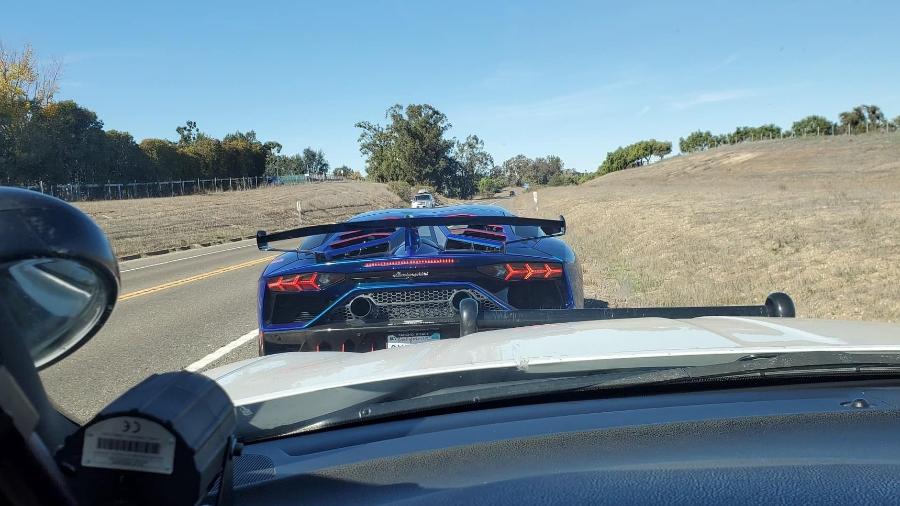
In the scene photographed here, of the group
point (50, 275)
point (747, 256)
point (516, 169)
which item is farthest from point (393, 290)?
point (516, 169)

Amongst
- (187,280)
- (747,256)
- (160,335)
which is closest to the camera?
(160,335)

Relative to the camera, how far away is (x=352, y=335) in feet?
15.8

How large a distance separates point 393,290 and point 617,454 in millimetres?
3157

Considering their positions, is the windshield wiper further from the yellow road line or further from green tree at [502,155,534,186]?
green tree at [502,155,534,186]

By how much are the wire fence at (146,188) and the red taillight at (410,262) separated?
20.8 metres

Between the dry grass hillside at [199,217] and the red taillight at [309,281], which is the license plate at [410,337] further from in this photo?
the dry grass hillside at [199,217]

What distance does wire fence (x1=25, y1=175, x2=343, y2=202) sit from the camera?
3819 cm

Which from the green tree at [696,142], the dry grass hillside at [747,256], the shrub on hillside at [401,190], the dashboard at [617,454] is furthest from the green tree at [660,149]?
the dashboard at [617,454]

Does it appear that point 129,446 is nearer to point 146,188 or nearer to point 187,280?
point 187,280

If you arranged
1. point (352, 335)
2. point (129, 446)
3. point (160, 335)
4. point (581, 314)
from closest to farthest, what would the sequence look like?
point (129, 446) < point (581, 314) < point (352, 335) < point (160, 335)

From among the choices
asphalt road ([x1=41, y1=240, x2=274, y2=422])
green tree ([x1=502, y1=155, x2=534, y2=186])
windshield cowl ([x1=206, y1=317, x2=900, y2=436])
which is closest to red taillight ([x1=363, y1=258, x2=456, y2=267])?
windshield cowl ([x1=206, y1=317, x2=900, y2=436])

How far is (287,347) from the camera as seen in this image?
4.95 metres

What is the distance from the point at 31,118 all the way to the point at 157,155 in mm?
26346

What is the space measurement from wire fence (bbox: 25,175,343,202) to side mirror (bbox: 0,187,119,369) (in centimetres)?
2382
